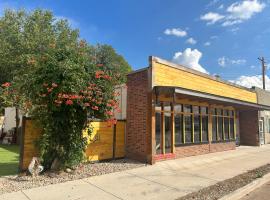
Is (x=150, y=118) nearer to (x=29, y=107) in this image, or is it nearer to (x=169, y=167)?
(x=169, y=167)

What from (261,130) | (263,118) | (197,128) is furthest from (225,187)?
(263,118)

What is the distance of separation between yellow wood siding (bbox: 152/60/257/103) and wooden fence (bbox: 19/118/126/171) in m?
2.87

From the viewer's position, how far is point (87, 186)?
23.5ft

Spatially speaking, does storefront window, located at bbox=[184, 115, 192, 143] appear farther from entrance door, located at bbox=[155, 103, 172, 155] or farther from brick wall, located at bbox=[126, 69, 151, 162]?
brick wall, located at bbox=[126, 69, 151, 162]

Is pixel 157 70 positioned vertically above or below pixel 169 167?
above

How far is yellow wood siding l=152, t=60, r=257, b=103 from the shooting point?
11258mm

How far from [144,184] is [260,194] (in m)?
3.31

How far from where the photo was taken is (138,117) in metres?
11.4

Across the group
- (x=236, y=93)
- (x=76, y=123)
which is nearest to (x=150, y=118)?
(x=76, y=123)

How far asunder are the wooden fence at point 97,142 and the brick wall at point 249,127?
46.3 ft

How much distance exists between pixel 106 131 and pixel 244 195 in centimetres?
622

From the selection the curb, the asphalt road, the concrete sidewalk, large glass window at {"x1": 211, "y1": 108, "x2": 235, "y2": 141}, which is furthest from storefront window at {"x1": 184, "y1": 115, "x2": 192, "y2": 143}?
the asphalt road

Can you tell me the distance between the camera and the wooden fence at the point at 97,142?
838cm

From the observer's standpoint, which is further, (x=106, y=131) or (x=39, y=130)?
(x=106, y=131)
